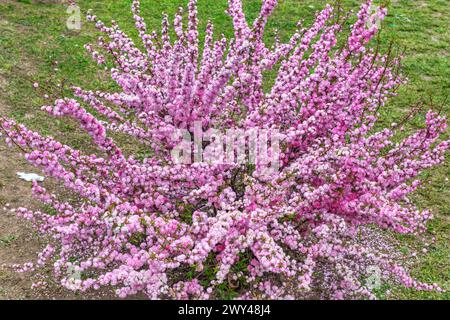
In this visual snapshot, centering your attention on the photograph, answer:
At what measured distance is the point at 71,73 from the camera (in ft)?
25.8

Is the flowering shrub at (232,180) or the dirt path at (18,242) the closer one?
the flowering shrub at (232,180)

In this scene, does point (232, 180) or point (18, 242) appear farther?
point (18, 242)

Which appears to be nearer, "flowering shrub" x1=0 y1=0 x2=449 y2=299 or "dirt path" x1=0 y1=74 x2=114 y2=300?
"flowering shrub" x1=0 y1=0 x2=449 y2=299

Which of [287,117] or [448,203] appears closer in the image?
[287,117]

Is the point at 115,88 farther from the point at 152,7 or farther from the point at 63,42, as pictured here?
the point at 152,7

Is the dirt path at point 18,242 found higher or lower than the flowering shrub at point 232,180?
lower

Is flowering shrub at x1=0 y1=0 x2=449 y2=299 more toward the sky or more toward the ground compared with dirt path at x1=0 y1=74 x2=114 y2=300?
more toward the sky

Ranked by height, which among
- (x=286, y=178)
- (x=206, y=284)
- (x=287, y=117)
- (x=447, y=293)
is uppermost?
(x=287, y=117)

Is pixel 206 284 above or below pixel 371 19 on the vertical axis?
below

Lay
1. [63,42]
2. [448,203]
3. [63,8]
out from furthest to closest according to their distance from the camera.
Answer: [63,8], [63,42], [448,203]

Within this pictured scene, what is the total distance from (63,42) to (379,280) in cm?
689

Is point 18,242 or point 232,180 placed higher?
point 232,180

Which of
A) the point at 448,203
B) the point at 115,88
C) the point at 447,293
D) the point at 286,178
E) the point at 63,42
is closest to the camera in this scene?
the point at 286,178
